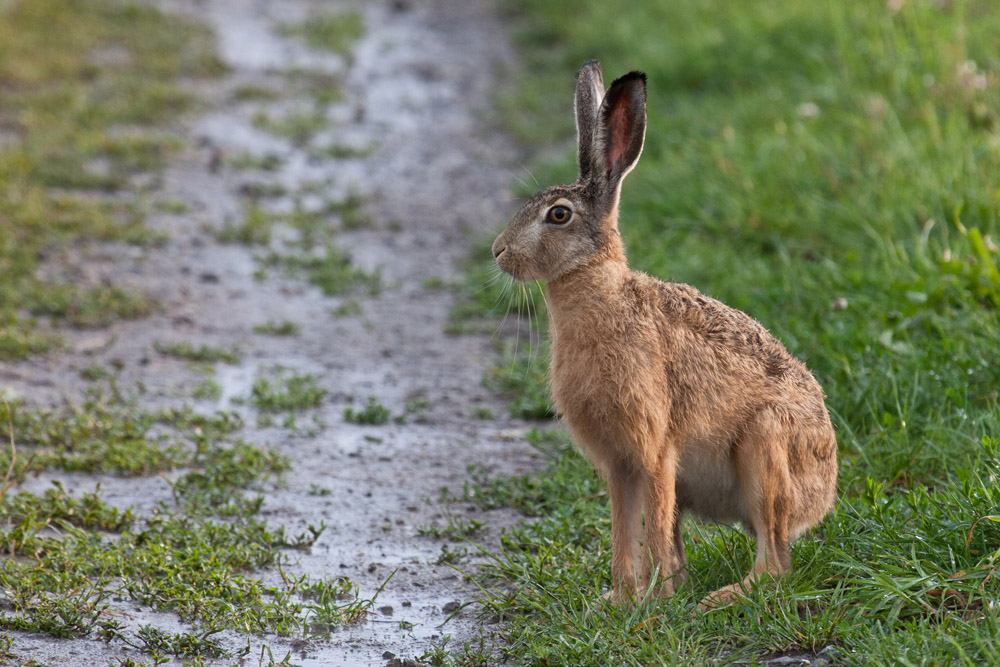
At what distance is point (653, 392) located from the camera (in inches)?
138

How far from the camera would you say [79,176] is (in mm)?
8023

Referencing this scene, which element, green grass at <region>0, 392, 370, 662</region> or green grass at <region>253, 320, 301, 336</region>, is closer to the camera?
green grass at <region>0, 392, 370, 662</region>

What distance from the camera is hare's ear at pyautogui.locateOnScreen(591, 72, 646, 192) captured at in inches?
142

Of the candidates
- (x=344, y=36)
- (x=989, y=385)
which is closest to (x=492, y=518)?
(x=989, y=385)

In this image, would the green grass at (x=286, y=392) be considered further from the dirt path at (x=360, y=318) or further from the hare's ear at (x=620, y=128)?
the hare's ear at (x=620, y=128)

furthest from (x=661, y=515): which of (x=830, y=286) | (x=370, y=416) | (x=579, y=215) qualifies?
(x=830, y=286)

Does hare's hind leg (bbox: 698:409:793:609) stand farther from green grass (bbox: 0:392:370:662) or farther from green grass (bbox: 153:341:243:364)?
green grass (bbox: 153:341:243:364)

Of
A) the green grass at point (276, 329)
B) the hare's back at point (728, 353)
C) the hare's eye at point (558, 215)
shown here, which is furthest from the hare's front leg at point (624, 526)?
the green grass at point (276, 329)

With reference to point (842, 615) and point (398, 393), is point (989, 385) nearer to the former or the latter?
point (842, 615)

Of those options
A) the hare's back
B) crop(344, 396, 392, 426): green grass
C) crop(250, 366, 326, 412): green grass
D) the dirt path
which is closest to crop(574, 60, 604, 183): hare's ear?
the hare's back

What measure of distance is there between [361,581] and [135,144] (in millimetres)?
5725

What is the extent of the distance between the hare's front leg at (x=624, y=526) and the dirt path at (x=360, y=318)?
20.9 inches

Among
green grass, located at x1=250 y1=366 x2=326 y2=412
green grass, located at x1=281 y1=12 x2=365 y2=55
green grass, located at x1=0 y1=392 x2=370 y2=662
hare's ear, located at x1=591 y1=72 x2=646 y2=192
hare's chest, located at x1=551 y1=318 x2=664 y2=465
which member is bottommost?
green grass, located at x1=0 y1=392 x2=370 y2=662

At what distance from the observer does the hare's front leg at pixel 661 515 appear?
3.48 m
